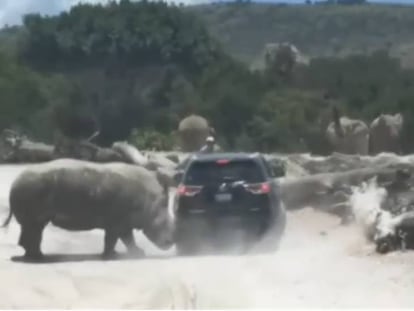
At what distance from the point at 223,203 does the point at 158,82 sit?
64.2 meters

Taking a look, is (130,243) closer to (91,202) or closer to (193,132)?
(91,202)

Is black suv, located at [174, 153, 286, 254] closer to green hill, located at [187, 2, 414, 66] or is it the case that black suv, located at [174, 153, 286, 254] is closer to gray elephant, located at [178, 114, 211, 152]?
gray elephant, located at [178, 114, 211, 152]

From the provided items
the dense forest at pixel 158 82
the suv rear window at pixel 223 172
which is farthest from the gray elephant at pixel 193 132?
the suv rear window at pixel 223 172

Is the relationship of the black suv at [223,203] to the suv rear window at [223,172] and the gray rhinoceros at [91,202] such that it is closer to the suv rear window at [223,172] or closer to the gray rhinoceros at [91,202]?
the suv rear window at [223,172]

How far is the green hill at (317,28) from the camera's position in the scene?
145250 millimetres

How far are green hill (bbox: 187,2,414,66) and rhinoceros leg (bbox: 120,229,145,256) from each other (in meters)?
115

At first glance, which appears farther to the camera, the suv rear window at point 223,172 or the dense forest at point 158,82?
the dense forest at point 158,82

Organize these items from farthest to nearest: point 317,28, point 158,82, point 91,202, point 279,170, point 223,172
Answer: point 317,28, point 158,82, point 279,170, point 223,172, point 91,202

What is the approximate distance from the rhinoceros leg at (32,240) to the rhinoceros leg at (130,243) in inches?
59.2

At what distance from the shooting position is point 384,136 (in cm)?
5103

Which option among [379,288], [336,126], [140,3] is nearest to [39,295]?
[379,288]

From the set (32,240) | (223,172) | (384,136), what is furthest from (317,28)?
(32,240)

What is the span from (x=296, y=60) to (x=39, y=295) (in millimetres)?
81682

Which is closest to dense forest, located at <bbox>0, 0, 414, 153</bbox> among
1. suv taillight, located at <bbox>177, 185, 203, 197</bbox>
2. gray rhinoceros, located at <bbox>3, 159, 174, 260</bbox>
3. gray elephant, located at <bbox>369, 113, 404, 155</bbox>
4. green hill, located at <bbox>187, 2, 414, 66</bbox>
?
gray elephant, located at <bbox>369, 113, 404, 155</bbox>
